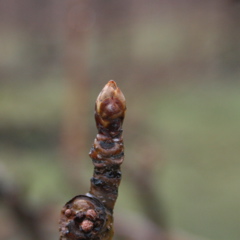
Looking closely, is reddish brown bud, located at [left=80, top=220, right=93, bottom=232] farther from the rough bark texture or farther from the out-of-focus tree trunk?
the out-of-focus tree trunk

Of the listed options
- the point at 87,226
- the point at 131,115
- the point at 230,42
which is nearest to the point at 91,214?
the point at 87,226

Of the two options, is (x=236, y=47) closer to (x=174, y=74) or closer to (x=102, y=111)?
(x=174, y=74)

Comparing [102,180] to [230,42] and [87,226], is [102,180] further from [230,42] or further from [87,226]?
[230,42]

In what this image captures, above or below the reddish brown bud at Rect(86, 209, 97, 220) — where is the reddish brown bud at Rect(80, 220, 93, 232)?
below

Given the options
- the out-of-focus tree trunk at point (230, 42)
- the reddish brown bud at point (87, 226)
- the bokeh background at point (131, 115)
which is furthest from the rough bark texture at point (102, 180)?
the out-of-focus tree trunk at point (230, 42)

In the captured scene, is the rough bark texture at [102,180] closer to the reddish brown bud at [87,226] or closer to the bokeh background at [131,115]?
the reddish brown bud at [87,226]

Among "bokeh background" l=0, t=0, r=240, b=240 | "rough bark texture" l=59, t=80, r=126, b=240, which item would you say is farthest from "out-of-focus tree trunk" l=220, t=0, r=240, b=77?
"rough bark texture" l=59, t=80, r=126, b=240
